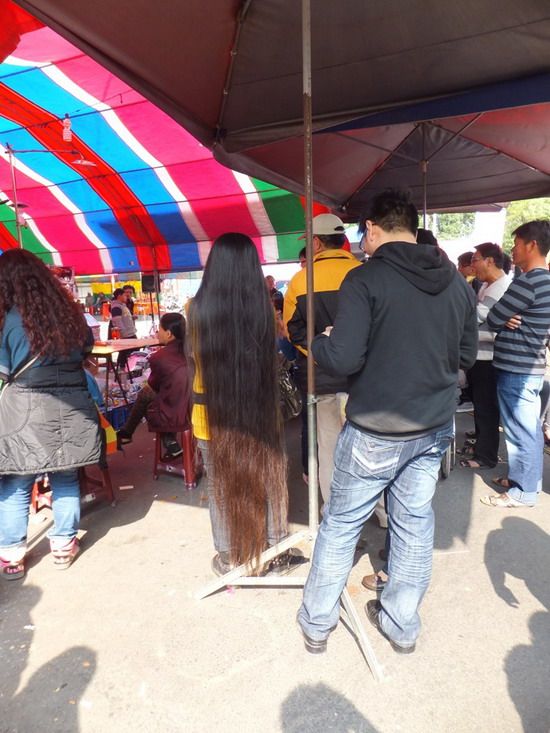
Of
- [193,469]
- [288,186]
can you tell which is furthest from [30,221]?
[193,469]

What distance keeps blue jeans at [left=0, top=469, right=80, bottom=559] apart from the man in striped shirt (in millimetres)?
2787

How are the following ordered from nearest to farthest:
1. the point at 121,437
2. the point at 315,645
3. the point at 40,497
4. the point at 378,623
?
the point at 315,645 < the point at 378,623 < the point at 40,497 < the point at 121,437

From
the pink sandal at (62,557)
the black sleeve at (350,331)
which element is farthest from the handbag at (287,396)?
the pink sandal at (62,557)

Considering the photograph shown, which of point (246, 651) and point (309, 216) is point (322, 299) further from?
point (246, 651)

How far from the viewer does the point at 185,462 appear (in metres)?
3.67

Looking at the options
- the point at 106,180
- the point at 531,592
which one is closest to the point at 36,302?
the point at 531,592

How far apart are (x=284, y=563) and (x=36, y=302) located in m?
1.93

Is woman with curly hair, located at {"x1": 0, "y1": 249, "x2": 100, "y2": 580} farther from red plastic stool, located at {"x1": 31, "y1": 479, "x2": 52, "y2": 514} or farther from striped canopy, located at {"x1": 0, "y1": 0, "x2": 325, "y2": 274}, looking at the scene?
striped canopy, located at {"x1": 0, "y1": 0, "x2": 325, "y2": 274}

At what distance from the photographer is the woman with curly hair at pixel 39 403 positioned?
2.33 m

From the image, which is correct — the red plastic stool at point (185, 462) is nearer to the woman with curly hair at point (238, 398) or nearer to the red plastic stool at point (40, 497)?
the red plastic stool at point (40, 497)

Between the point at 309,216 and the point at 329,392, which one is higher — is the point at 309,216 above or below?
above

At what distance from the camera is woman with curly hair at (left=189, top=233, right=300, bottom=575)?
6.85ft

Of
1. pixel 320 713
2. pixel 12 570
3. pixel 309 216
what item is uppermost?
pixel 309 216

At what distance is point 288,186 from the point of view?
→ 4.19 meters
